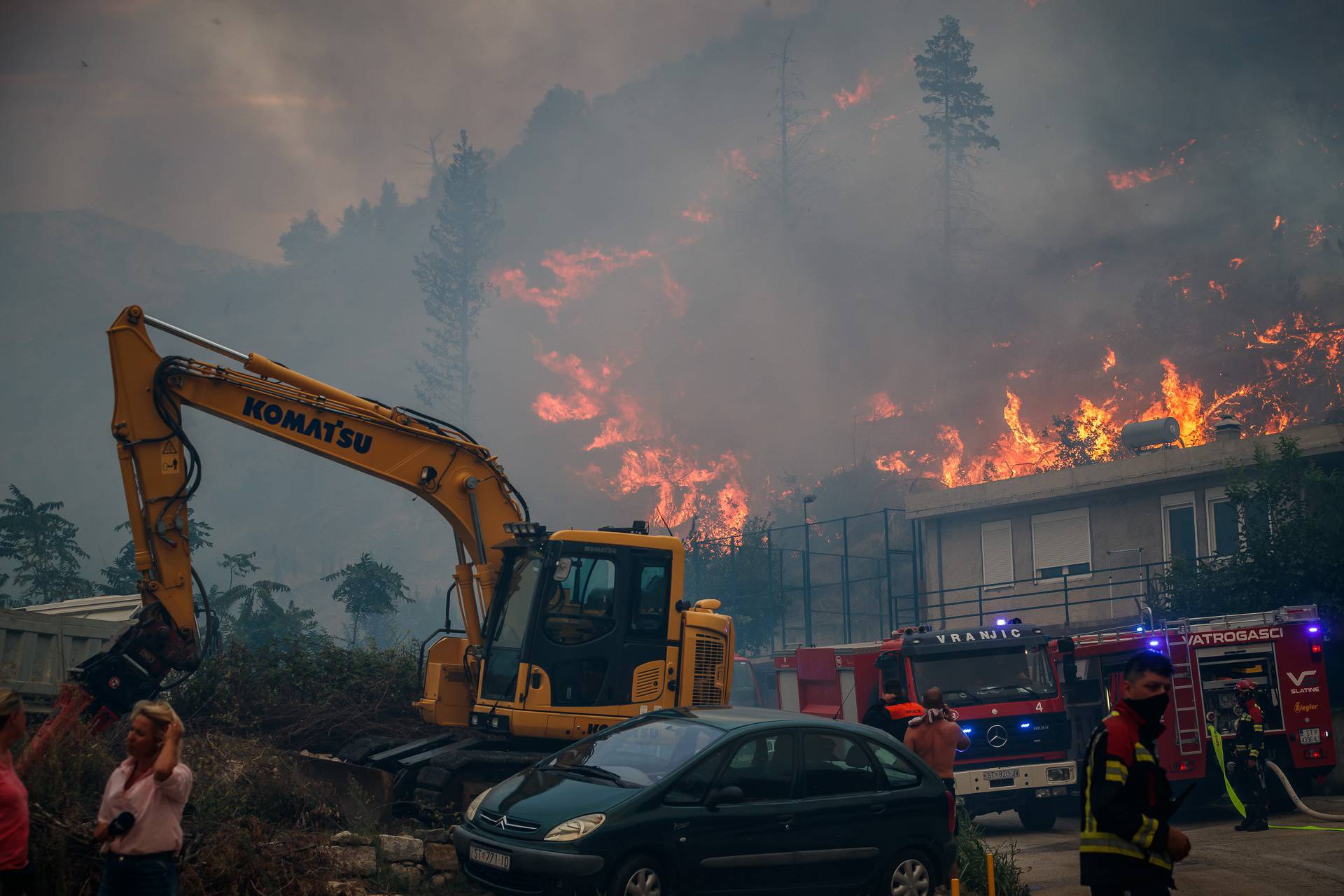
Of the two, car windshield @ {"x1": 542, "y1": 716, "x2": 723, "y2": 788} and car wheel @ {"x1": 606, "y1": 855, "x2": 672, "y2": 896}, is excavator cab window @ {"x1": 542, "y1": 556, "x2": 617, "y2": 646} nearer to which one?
car windshield @ {"x1": 542, "y1": 716, "x2": 723, "y2": 788}

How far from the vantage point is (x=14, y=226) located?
189 m

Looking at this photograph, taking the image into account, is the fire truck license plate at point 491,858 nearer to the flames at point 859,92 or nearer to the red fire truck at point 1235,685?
the red fire truck at point 1235,685

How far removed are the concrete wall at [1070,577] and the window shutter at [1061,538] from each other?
14 centimetres

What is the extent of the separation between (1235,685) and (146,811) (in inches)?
637

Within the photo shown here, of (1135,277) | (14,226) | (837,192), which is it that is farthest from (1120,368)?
(14,226)

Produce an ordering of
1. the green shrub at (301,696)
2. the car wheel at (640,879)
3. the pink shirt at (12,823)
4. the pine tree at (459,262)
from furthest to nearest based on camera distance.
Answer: the pine tree at (459,262)
the green shrub at (301,696)
the car wheel at (640,879)
the pink shirt at (12,823)

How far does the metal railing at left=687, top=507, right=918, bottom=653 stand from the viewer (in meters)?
41.0

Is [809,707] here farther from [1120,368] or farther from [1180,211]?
[1180,211]

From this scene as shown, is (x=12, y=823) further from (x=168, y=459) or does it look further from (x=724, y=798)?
(x=168, y=459)

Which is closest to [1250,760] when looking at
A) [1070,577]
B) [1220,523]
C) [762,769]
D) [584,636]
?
[584,636]

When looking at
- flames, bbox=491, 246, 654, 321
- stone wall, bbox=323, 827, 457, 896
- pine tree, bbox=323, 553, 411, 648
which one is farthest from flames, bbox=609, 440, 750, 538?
stone wall, bbox=323, 827, 457, 896

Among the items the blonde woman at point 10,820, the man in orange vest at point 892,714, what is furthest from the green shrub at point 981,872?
the blonde woman at point 10,820

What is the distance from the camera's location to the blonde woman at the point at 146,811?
19.8 ft

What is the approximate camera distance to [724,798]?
29.0 feet
